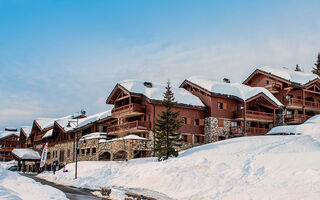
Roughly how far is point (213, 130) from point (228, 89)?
21.1ft

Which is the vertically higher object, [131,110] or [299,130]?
[131,110]

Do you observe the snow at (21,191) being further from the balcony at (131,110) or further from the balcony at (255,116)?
the balcony at (255,116)

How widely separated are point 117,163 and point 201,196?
1709 cm

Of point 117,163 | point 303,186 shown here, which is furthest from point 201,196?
point 117,163

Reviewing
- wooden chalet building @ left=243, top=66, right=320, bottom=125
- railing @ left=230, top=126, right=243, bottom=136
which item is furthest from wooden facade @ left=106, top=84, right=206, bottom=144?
wooden chalet building @ left=243, top=66, right=320, bottom=125

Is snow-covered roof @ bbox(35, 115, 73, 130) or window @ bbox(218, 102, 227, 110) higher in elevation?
window @ bbox(218, 102, 227, 110)

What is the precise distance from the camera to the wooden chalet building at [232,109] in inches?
1711

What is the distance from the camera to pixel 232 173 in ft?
74.3

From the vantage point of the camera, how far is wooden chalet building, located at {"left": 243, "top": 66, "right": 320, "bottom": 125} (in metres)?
49.1

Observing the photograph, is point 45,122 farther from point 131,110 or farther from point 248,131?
point 248,131

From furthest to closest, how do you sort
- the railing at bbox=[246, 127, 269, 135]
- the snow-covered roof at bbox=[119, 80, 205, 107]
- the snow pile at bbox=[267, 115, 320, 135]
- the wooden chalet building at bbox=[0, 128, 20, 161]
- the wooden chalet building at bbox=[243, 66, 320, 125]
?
the wooden chalet building at bbox=[0, 128, 20, 161] < the wooden chalet building at bbox=[243, 66, 320, 125] < the railing at bbox=[246, 127, 269, 135] < the snow-covered roof at bbox=[119, 80, 205, 107] < the snow pile at bbox=[267, 115, 320, 135]

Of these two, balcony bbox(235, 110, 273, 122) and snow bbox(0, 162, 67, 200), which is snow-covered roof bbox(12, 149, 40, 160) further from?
snow bbox(0, 162, 67, 200)

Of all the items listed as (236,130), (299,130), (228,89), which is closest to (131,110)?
(236,130)

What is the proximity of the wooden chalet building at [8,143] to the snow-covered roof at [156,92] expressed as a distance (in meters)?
65.6
